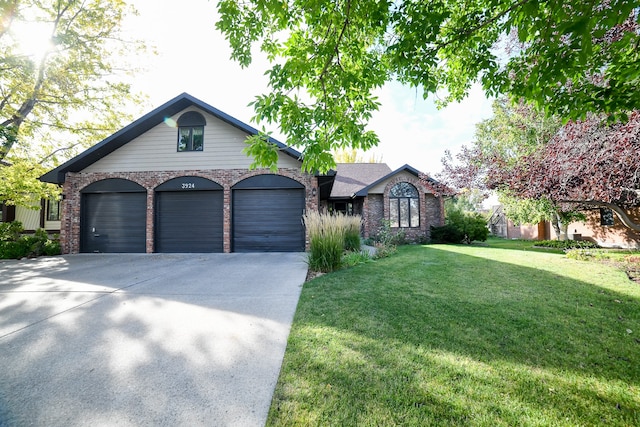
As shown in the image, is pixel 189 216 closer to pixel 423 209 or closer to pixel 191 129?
pixel 191 129

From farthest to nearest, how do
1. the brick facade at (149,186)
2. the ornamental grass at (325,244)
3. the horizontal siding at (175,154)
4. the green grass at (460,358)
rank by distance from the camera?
the horizontal siding at (175,154)
the brick facade at (149,186)
the ornamental grass at (325,244)
the green grass at (460,358)

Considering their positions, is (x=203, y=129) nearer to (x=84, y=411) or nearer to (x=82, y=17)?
(x=82, y=17)

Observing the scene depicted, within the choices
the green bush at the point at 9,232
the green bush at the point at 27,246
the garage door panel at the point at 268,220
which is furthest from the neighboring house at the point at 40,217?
the garage door panel at the point at 268,220

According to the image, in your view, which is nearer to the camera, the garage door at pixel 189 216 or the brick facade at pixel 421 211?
the garage door at pixel 189 216

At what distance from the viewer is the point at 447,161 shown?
13.0 meters

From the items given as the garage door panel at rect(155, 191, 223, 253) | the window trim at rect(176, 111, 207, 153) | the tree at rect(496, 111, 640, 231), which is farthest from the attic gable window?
the tree at rect(496, 111, 640, 231)

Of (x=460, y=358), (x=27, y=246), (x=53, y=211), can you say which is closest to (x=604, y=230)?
(x=460, y=358)

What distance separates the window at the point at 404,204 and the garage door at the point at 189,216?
986 centimetres

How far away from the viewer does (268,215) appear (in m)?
9.45

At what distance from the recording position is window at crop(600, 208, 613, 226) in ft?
50.2

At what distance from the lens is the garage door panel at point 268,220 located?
30.9 feet

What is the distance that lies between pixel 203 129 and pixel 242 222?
3888 millimetres

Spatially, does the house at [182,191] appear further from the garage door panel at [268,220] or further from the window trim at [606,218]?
the window trim at [606,218]

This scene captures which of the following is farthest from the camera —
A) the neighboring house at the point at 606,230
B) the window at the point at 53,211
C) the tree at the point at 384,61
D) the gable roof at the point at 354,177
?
the gable roof at the point at 354,177
